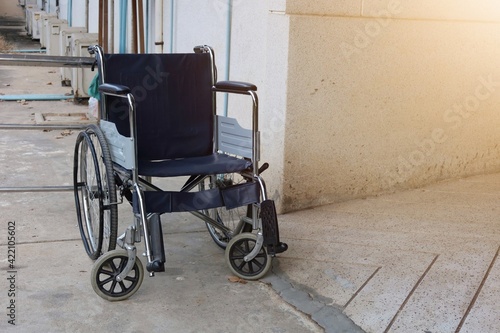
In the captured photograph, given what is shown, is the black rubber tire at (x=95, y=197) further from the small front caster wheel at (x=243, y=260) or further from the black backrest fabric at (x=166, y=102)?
the small front caster wheel at (x=243, y=260)

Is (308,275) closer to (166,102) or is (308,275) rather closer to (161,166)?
(161,166)

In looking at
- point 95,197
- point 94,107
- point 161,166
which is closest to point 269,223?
point 161,166

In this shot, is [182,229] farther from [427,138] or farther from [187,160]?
[427,138]

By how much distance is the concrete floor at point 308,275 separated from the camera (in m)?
3.22

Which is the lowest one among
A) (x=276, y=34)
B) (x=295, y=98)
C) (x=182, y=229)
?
(x=182, y=229)

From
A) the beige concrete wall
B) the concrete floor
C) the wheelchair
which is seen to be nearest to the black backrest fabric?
the wheelchair

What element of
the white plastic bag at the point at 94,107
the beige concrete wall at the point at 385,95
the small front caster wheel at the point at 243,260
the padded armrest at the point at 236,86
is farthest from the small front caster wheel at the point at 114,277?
the white plastic bag at the point at 94,107

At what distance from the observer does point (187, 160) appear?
3.93 metres

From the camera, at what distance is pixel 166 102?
156 inches

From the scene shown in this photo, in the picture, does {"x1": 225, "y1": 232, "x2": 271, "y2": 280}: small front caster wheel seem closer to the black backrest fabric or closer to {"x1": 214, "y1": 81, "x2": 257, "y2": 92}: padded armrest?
the black backrest fabric

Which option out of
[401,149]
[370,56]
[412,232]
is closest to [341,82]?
[370,56]

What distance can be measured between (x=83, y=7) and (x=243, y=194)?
9.26 meters

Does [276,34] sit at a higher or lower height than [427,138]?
higher

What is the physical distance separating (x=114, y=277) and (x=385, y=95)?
233 centimetres
